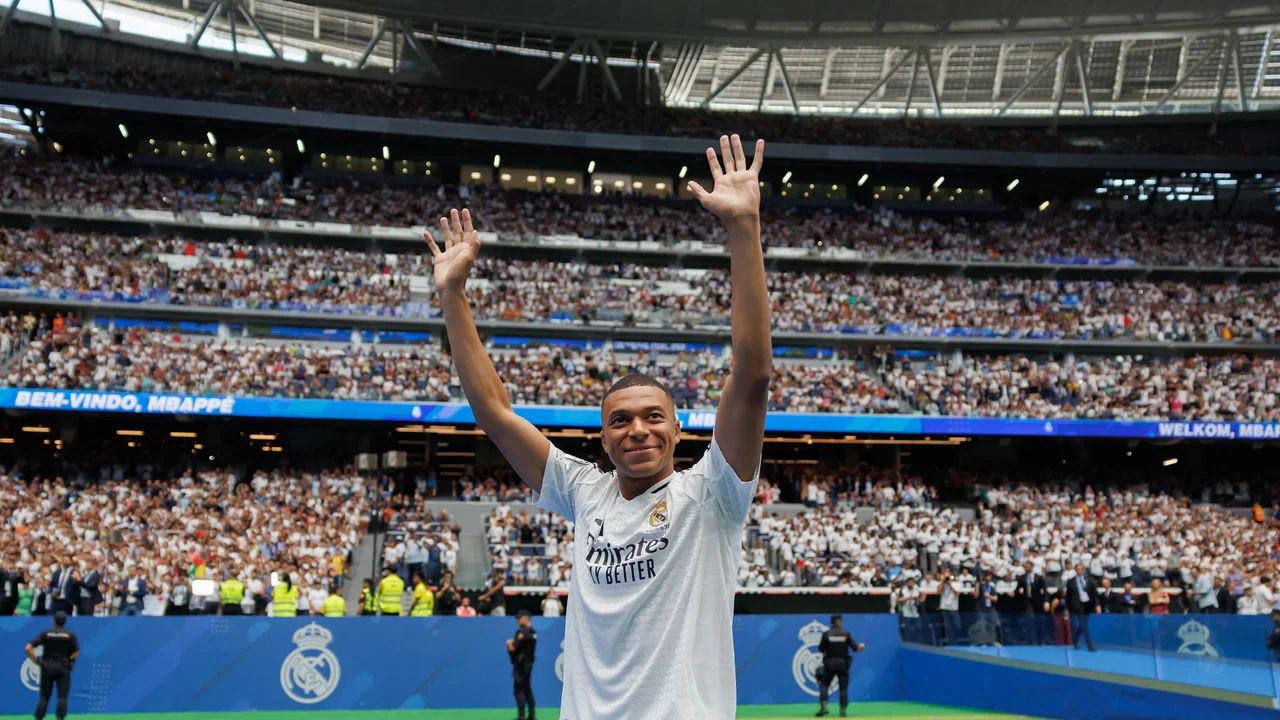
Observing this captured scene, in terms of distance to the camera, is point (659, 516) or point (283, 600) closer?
point (659, 516)

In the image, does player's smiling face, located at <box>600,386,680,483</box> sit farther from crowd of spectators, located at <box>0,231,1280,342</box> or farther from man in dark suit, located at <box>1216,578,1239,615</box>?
crowd of spectators, located at <box>0,231,1280,342</box>

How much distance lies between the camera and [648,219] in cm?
4734

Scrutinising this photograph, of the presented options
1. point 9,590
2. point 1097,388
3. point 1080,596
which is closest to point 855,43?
point 1097,388

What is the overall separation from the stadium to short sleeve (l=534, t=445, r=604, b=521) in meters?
12.0

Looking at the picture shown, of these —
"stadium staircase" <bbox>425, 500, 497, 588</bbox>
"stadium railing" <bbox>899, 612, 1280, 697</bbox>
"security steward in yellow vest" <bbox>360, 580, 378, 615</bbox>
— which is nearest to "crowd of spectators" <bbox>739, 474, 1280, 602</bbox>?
"stadium staircase" <bbox>425, 500, 497, 588</bbox>

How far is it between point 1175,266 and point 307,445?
34.8m

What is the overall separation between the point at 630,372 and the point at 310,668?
21.3 meters

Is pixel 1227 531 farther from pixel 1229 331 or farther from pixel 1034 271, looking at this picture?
pixel 1034 271

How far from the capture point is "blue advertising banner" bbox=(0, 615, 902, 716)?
18000 mm

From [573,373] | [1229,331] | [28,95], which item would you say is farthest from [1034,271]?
[28,95]

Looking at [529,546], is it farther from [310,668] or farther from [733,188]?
[733,188]

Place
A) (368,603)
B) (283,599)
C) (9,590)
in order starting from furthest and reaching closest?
1. (368,603)
2. (9,590)
3. (283,599)

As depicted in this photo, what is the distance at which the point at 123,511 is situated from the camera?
28391mm

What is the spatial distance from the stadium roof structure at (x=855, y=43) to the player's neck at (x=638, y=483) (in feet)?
138
